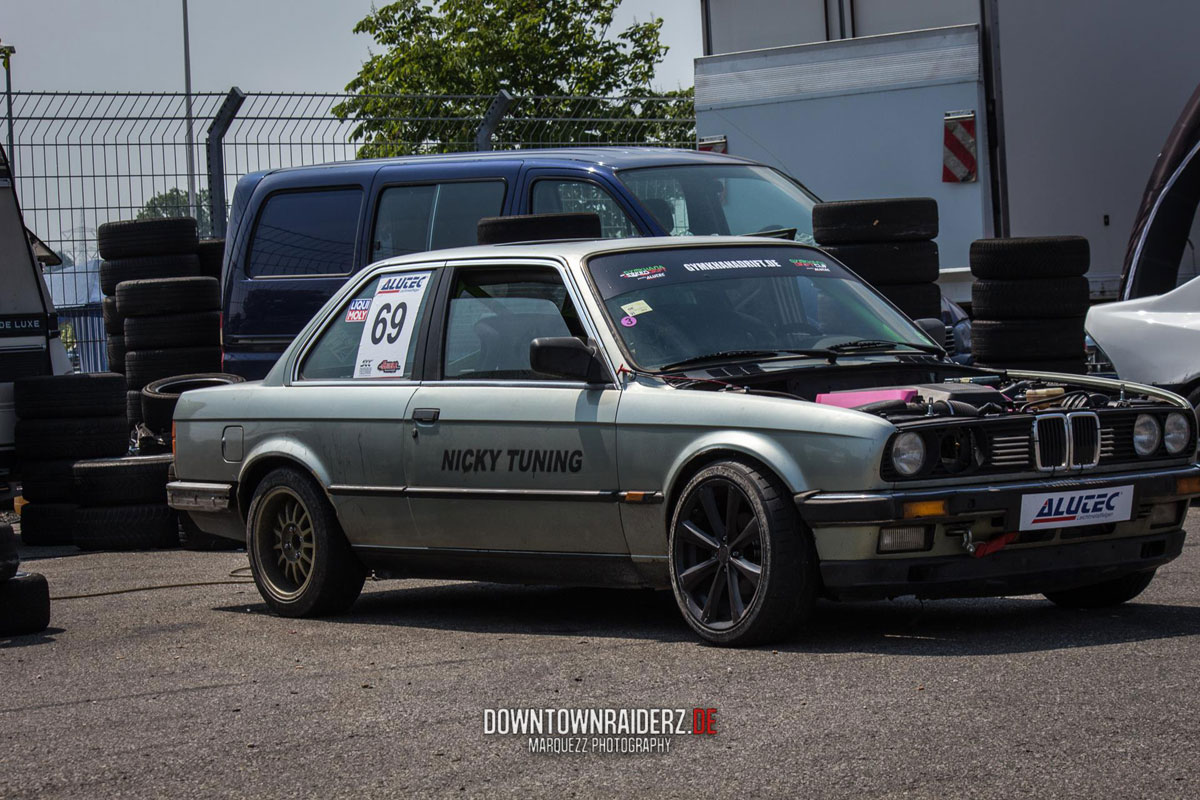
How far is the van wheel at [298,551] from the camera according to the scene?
7.12 meters

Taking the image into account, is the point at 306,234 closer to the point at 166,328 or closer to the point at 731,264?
the point at 166,328

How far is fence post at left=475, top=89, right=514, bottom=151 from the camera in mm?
14484

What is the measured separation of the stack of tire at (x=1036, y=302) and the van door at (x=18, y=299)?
634cm

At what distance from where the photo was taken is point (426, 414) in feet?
22.1

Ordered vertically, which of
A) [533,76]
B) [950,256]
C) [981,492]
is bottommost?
[981,492]

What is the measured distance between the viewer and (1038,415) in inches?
225

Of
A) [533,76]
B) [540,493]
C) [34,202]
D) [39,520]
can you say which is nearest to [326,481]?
[540,493]

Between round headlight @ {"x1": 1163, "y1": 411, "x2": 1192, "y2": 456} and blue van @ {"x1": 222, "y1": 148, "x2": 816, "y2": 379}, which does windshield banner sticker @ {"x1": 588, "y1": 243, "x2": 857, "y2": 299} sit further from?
blue van @ {"x1": 222, "y1": 148, "x2": 816, "y2": 379}

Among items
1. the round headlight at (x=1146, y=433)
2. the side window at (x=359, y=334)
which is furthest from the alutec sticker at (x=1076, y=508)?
the side window at (x=359, y=334)

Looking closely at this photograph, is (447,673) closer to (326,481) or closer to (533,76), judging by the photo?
(326,481)

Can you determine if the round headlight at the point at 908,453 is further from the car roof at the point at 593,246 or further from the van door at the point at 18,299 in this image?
the van door at the point at 18,299

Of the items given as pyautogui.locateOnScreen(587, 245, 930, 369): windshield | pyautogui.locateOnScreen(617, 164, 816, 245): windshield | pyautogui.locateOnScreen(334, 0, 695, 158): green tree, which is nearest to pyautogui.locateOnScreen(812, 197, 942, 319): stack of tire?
pyautogui.locateOnScreen(617, 164, 816, 245): windshield

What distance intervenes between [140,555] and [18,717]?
193 inches

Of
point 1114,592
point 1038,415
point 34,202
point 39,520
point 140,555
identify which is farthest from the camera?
point 34,202
